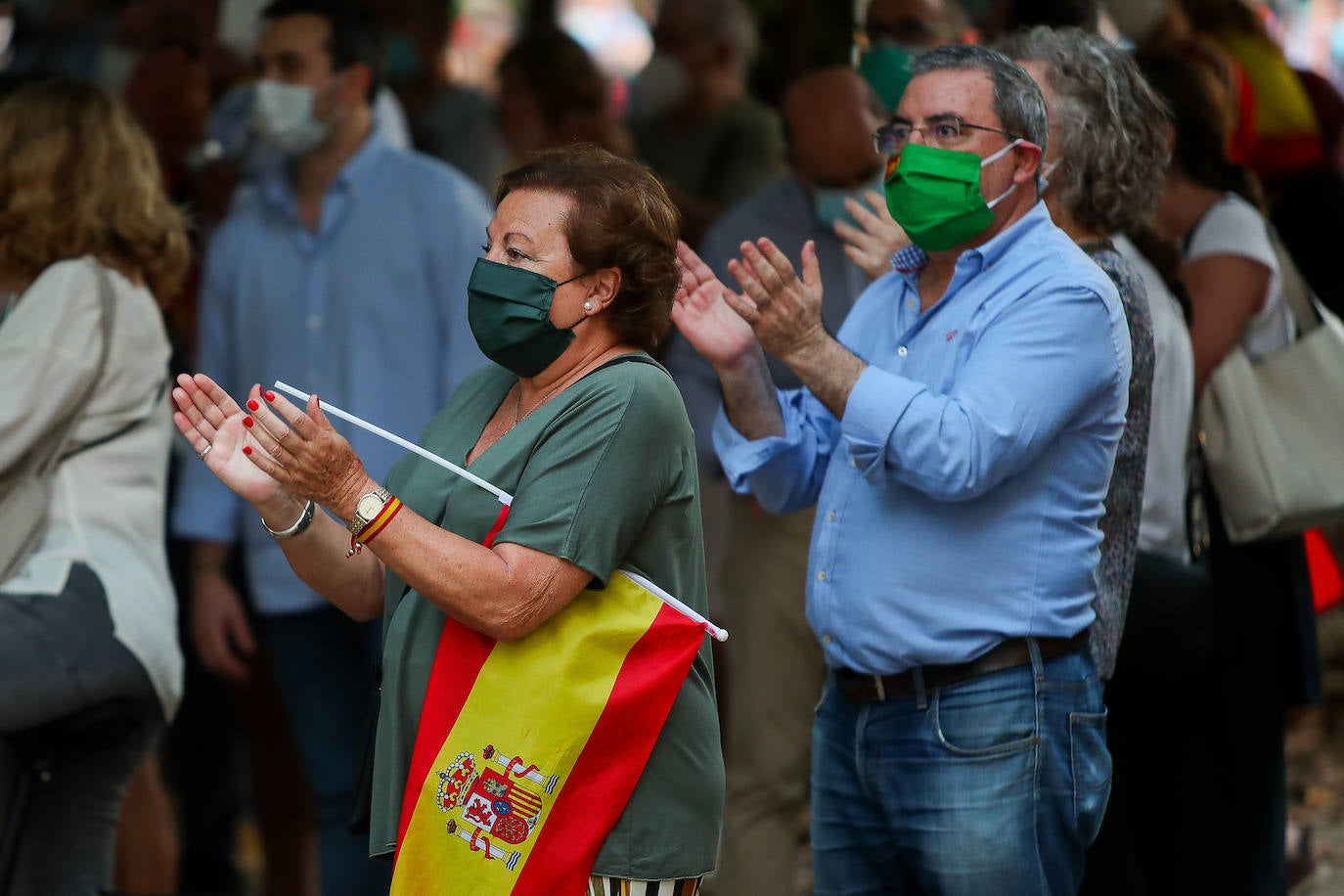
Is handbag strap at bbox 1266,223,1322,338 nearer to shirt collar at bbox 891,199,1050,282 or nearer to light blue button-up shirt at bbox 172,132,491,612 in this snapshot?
shirt collar at bbox 891,199,1050,282

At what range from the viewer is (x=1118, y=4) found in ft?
17.2

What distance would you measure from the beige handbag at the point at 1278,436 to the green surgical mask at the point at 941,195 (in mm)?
1249

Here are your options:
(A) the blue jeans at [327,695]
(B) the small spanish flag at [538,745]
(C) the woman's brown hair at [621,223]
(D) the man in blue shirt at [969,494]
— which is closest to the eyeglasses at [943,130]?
(D) the man in blue shirt at [969,494]

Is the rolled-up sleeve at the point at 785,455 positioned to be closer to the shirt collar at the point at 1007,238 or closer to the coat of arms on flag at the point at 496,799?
the shirt collar at the point at 1007,238

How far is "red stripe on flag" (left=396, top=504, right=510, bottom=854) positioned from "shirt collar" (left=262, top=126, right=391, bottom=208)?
2.11 metres

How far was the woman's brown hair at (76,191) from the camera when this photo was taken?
3.47m

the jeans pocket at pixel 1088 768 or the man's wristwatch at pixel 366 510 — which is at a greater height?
the man's wristwatch at pixel 366 510

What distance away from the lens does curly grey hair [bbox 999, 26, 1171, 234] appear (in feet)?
9.78

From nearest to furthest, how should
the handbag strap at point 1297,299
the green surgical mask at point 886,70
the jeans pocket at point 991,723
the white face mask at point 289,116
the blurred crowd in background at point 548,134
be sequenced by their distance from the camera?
the jeans pocket at point 991,723
the handbag strap at point 1297,299
the white face mask at point 289,116
the blurred crowd in background at point 548,134
the green surgical mask at point 886,70

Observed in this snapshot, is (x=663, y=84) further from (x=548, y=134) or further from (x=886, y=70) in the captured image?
(x=886, y=70)

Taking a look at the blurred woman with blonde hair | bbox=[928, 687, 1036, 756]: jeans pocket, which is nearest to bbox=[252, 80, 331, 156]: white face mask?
the blurred woman with blonde hair

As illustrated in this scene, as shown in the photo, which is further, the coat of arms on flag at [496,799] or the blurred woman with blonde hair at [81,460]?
the blurred woman with blonde hair at [81,460]

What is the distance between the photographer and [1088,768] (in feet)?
9.06

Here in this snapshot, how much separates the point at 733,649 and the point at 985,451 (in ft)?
7.06
